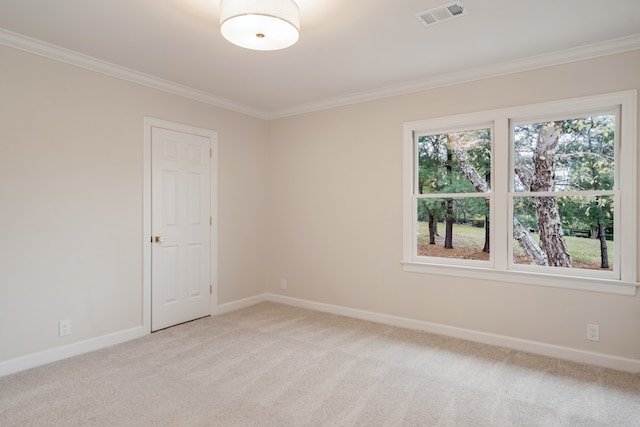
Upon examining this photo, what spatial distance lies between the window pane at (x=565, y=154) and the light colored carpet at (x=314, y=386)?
1515 millimetres

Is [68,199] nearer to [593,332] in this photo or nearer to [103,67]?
[103,67]

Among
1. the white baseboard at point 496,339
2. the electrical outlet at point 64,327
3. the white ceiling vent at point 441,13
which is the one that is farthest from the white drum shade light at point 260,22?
the white baseboard at point 496,339

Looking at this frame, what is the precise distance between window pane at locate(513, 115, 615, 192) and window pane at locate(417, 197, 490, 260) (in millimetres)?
447

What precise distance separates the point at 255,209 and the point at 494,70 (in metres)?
3.20

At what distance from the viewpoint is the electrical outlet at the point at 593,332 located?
295 centimetres

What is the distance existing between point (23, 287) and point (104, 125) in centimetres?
152

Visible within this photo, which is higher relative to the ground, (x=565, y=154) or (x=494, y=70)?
(x=494, y=70)

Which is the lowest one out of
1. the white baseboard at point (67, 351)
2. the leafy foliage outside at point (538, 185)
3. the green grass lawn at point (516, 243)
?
the white baseboard at point (67, 351)

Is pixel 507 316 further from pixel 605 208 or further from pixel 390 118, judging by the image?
pixel 390 118

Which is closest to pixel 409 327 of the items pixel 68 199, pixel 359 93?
pixel 359 93

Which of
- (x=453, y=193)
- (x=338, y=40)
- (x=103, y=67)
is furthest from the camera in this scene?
(x=453, y=193)

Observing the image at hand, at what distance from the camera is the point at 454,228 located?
3744mm

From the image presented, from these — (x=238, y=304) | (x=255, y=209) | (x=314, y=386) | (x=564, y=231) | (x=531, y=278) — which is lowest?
(x=314, y=386)

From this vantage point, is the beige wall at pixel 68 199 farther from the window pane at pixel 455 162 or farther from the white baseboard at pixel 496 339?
the window pane at pixel 455 162
